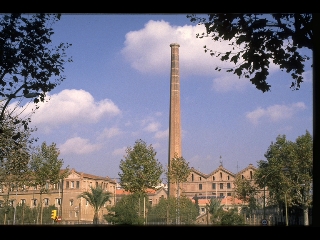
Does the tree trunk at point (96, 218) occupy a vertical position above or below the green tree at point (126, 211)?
below

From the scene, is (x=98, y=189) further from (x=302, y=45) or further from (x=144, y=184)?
(x=302, y=45)

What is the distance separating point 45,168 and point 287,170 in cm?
641

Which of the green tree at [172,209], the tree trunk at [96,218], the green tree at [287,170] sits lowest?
the tree trunk at [96,218]

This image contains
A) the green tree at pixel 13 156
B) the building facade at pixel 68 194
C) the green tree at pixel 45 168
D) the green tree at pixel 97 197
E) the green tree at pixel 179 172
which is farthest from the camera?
the green tree at pixel 179 172

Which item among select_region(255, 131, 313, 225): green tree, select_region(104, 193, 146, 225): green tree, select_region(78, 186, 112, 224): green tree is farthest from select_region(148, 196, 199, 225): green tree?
Result: select_region(255, 131, 313, 225): green tree

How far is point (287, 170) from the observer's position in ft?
32.4

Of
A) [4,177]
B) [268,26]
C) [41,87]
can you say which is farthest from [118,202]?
[268,26]

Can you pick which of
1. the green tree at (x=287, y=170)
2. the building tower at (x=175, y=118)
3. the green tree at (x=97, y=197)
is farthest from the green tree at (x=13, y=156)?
the building tower at (x=175, y=118)

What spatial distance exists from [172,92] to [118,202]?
67.2 ft

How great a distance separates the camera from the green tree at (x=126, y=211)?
8.25m

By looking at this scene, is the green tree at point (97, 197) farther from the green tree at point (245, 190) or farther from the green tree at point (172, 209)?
the green tree at point (245, 190)

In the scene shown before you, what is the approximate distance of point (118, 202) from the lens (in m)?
11.9

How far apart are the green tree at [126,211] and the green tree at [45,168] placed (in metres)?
1.79
